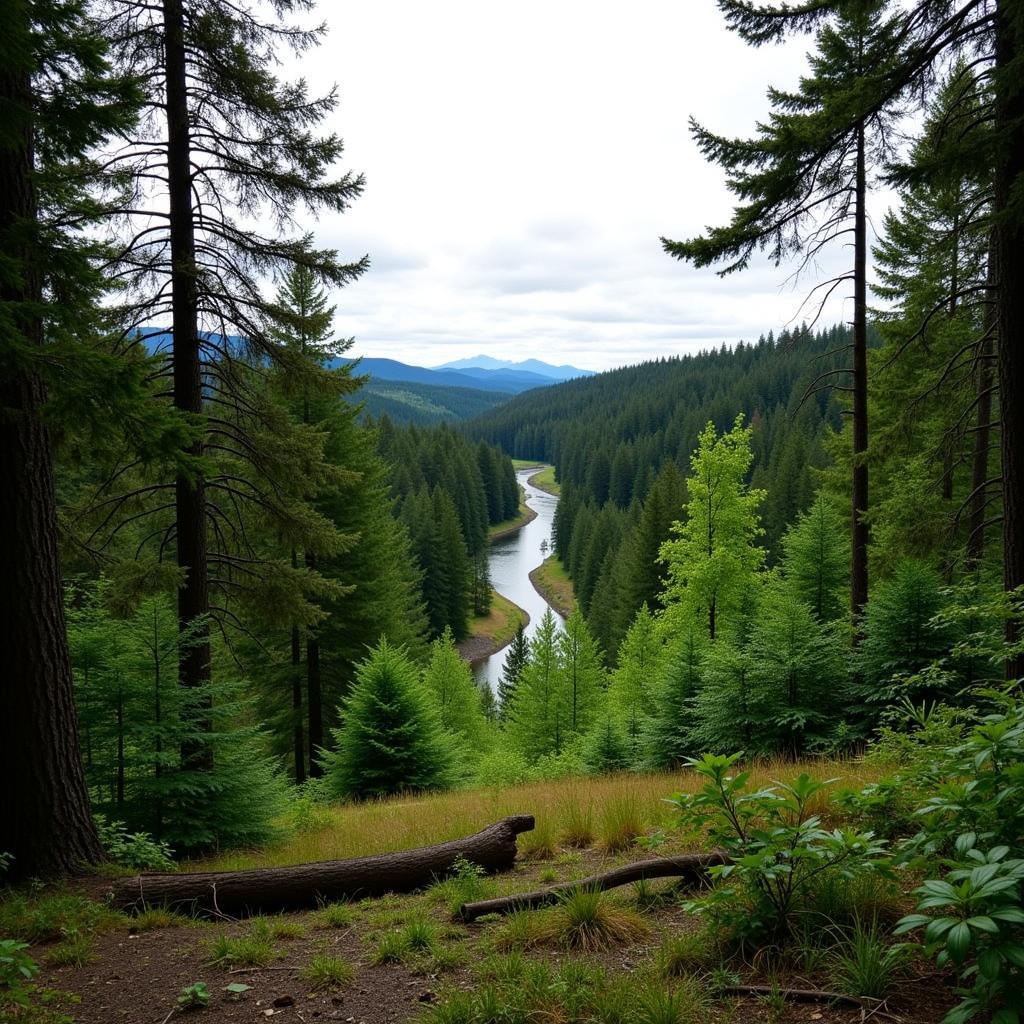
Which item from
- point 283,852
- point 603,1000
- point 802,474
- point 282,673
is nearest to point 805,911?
point 603,1000

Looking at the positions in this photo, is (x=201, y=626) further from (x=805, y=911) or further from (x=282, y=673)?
(x=282, y=673)

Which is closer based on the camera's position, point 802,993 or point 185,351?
point 802,993

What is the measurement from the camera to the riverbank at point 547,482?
154250 mm

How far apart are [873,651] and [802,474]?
154 ft

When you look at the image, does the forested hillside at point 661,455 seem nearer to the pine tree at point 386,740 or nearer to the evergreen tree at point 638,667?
the evergreen tree at point 638,667

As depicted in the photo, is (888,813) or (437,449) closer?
(888,813)

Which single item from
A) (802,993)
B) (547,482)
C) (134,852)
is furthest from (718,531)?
(547,482)

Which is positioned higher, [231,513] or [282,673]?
[231,513]

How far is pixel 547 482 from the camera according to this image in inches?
6506

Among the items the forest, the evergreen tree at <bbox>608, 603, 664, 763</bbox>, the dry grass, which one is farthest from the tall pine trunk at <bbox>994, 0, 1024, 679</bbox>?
the evergreen tree at <bbox>608, 603, 664, 763</bbox>

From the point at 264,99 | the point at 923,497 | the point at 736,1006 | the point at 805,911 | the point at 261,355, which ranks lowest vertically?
the point at 736,1006

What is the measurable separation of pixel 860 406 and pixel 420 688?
371 inches

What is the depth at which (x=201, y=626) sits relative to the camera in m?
8.32

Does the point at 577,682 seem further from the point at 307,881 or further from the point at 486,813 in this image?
the point at 307,881
